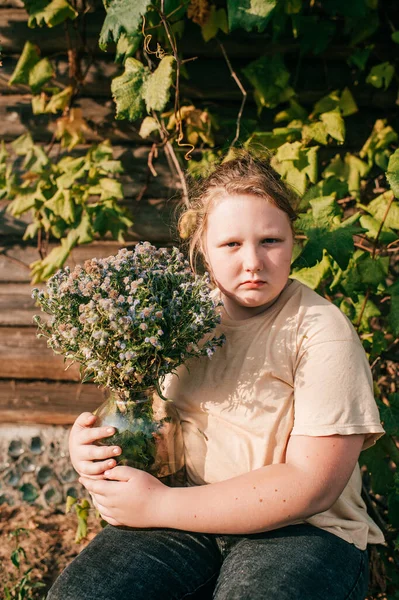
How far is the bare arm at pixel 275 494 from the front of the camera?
1318mm

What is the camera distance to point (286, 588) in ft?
4.03

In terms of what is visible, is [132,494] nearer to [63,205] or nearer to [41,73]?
[63,205]

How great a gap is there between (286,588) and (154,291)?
0.64 meters

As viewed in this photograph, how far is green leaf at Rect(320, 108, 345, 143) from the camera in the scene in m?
2.38

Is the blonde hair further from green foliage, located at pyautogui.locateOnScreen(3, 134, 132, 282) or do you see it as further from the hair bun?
green foliage, located at pyautogui.locateOnScreen(3, 134, 132, 282)

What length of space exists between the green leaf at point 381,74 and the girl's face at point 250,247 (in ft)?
4.00

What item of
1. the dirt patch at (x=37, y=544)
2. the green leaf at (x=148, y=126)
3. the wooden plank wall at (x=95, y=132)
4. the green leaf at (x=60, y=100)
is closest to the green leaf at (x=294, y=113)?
the wooden plank wall at (x=95, y=132)

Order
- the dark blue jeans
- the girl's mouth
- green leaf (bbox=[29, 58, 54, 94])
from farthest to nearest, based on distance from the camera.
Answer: green leaf (bbox=[29, 58, 54, 94]), the girl's mouth, the dark blue jeans

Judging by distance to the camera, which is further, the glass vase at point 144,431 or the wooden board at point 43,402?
the wooden board at point 43,402

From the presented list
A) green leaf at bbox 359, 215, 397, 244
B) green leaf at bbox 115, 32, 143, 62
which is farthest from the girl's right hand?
green leaf at bbox 115, 32, 143, 62

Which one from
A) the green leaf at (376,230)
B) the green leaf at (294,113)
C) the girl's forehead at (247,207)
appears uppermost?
the green leaf at (294,113)

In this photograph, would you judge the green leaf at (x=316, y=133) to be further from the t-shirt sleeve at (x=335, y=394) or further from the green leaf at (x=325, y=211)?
the t-shirt sleeve at (x=335, y=394)

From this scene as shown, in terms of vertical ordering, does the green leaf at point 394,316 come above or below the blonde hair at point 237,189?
below

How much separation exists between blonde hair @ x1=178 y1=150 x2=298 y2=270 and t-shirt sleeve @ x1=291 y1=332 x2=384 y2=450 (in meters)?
0.38
